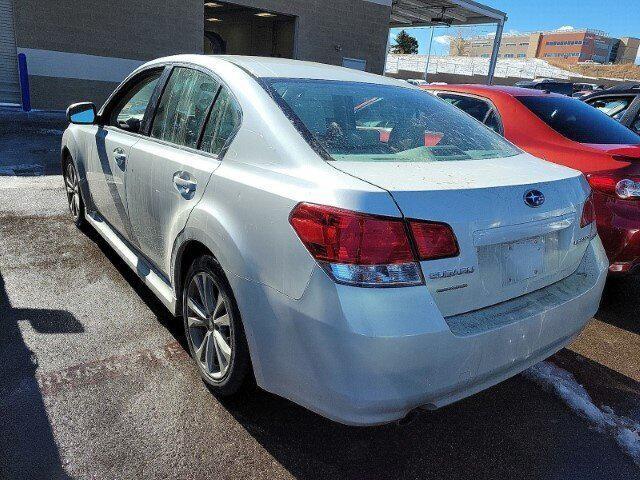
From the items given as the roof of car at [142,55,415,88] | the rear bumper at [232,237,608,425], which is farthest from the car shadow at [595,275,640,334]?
the roof of car at [142,55,415,88]

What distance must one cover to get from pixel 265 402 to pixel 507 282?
128cm

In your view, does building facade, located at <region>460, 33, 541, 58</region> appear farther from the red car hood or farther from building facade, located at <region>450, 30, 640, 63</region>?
the red car hood

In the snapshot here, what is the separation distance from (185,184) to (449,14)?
22.2m

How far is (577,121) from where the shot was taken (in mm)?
4168

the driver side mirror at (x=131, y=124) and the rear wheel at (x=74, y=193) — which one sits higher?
the driver side mirror at (x=131, y=124)

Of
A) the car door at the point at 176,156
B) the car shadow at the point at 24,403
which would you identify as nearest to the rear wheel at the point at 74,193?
the car shadow at the point at 24,403

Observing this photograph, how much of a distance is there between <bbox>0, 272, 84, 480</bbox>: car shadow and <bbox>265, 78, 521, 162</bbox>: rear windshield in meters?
1.71

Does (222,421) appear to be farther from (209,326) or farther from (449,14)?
(449,14)

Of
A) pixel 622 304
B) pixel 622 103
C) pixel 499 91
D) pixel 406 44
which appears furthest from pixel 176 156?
pixel 406 44

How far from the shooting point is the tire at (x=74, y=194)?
439 cm

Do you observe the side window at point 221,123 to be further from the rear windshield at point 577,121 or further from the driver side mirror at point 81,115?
the rear windshield at point 577,121

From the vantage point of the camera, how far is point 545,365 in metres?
2.96

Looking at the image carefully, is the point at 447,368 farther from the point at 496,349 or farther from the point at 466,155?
the point at 466,155

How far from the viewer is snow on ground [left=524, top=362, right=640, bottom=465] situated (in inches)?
92.6
